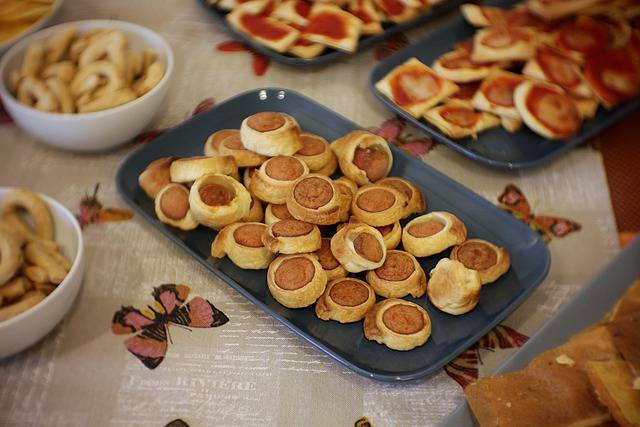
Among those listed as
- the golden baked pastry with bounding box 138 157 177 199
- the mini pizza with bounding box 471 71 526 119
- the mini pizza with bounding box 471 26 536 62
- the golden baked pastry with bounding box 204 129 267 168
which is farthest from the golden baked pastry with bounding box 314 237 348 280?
the mini pizza with bounding box 471 26 536 62

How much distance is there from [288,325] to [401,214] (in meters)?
0.29

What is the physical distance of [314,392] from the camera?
3.39 feet

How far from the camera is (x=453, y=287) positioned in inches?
41.0

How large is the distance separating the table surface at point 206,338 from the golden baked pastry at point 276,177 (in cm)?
18

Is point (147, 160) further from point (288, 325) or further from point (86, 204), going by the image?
point (288, 325)

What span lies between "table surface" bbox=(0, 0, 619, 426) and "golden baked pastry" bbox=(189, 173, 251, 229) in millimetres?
113

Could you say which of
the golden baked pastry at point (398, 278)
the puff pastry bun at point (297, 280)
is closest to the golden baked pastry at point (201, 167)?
the puff pastry bun at point (297, 280)

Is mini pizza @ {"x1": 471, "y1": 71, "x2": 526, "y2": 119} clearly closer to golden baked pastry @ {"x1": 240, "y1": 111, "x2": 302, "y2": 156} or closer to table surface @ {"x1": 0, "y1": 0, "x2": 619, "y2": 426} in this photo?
table surface @ {"x1": 0, "y1": 0, "x2": 619, "y2": 426}

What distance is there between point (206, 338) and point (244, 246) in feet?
0.54

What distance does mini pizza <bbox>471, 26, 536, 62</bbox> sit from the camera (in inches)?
60.1

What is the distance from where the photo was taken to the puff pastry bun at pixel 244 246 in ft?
3.61

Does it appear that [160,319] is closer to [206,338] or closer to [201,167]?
[206,338]

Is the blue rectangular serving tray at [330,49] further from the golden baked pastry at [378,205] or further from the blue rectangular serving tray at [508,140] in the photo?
the golden baked pastry at [378,205]

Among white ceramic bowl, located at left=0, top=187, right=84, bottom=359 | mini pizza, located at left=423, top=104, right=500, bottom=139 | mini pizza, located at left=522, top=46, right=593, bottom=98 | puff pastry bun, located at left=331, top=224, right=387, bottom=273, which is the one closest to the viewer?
white ceramic bowl, located at left=0, top=187, right=84, bottom=359
